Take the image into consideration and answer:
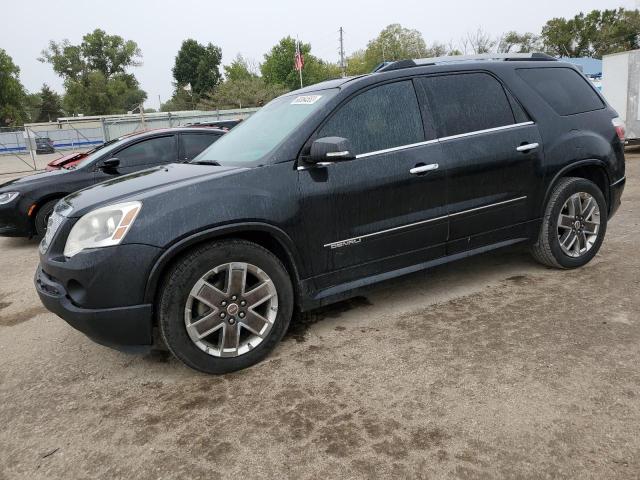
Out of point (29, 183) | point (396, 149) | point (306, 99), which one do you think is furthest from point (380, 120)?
point (29, 183)

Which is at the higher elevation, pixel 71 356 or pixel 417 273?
pixel 417 273

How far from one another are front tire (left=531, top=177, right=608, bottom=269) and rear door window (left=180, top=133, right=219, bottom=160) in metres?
5.01

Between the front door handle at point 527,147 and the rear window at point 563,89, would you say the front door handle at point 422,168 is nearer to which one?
the front door handle at point 527,147

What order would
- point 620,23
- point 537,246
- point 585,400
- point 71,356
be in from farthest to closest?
point 620,23
point 537,246
point 71,356
point 585,400

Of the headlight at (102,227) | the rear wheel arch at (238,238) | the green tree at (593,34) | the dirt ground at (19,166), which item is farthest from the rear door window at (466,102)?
the green tree at (593,34)

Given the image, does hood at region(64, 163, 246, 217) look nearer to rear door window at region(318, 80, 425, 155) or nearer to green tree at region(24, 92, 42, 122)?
rear door window at region(318, 80, 425, 155)

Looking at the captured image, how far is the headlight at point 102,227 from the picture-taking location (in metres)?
2.72

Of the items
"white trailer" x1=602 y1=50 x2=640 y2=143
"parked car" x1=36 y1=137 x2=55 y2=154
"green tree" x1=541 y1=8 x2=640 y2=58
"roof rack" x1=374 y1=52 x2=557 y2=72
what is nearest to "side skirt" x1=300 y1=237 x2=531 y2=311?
"roof rack" x1=374 y1=52 x2=557 y2=72

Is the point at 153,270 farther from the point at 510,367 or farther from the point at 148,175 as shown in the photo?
the point at 510,367

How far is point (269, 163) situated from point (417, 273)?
1.32 m

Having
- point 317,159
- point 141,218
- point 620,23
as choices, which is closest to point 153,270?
point 141,218

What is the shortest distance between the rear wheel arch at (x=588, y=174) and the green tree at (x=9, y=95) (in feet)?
251

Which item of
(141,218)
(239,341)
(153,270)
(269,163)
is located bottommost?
(239,341)

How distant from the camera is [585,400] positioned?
2473 millimetres
